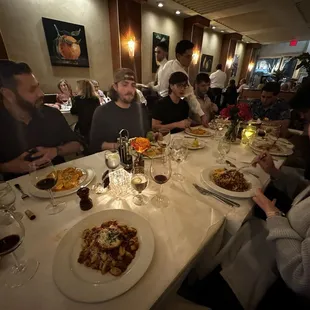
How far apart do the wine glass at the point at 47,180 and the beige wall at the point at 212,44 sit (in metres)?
7.41

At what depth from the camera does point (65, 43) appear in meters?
3.48

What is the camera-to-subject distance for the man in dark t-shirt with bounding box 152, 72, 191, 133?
2035 millimetres

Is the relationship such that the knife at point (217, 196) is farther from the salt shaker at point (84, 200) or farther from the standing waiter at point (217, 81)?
the standing waiter at point (217, 81)

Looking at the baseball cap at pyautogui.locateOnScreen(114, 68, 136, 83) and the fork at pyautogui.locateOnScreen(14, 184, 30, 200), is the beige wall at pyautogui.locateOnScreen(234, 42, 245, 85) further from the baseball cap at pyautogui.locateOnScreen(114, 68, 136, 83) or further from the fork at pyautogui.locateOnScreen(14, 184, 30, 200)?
the fork at pyautogui.locateOnScreen(14, 184, 30, 200)

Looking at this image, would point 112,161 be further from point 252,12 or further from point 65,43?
point 252,12

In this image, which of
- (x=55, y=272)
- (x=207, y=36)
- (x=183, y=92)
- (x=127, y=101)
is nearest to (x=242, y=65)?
(x=207, y=36)

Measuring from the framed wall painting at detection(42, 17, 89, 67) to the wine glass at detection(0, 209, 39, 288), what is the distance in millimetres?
3878

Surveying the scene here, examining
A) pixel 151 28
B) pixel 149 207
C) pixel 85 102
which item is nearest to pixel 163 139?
pixel 149 207

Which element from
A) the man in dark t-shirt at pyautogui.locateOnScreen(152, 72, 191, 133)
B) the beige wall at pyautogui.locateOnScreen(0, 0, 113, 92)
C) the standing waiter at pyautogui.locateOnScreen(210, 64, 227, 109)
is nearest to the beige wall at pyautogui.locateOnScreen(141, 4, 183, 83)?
the beige wall at pyautogui.locateOnScreen(0, 0, 113, 92)

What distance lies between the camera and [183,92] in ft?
6.91

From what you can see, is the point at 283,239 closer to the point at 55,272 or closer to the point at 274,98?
the point at 55,272

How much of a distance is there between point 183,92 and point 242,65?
9.59m

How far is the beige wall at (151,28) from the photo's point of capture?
4.61 m

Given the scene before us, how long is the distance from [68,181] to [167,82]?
254 centimetres
